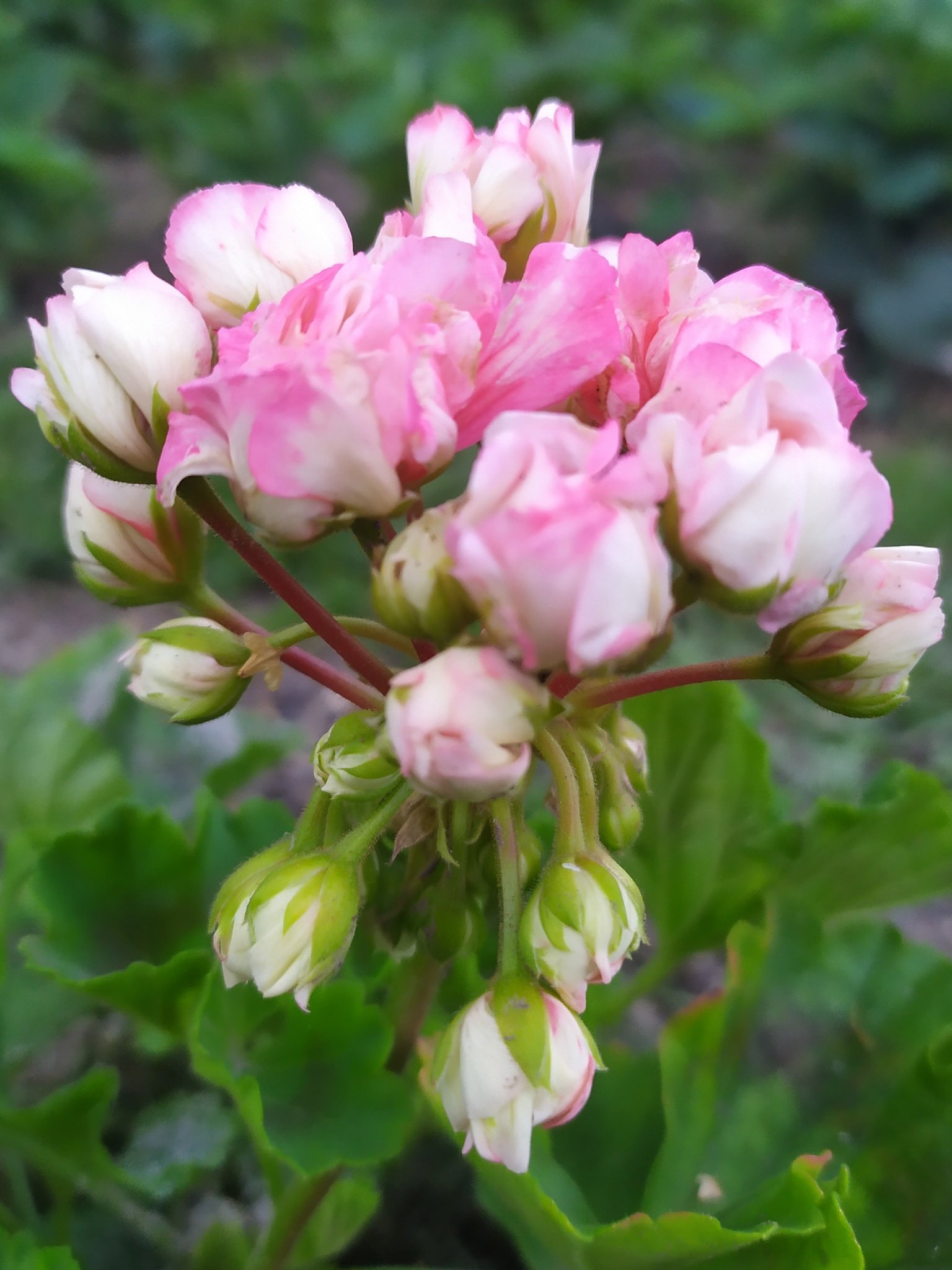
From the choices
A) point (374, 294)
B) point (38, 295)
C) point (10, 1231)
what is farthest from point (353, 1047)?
point (38, 295)

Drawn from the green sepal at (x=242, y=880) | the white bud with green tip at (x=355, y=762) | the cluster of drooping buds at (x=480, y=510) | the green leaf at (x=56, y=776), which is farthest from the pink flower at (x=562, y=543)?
the green leaf at (x=56, y=776)

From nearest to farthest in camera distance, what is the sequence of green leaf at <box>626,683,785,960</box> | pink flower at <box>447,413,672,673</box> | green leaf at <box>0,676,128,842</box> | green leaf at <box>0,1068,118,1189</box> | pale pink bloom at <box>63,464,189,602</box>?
pink flower at <box>447,413,672,673</box>, pale pink bloom at <box>63,464,189,602</box>, green leaf at <box>0,1068,118,1189</box>, green leaf at <box>626,683,785,960</box>, green leaf at <box>0,676,128,842</box>

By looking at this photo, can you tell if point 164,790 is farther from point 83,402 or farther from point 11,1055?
point 83,402

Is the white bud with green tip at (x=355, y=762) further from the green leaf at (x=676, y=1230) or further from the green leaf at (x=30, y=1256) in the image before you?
the green leaf at (x=30, y=1256)

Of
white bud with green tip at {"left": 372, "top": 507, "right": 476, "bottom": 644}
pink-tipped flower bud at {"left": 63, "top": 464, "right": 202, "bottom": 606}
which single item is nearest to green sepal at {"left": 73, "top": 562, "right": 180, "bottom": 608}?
pink-tipped flower bud at {"left": 63, "top": 464, "right": 202, "bottom": 606}

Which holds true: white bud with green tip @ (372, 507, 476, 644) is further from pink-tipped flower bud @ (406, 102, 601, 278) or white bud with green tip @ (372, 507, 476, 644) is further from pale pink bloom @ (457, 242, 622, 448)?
pink-tipped flower bud @ (406, 102, 601, 278)

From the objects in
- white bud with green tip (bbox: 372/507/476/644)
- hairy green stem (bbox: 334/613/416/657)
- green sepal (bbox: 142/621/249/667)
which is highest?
white bud with green tip (bbox: 372/507/476/644)
